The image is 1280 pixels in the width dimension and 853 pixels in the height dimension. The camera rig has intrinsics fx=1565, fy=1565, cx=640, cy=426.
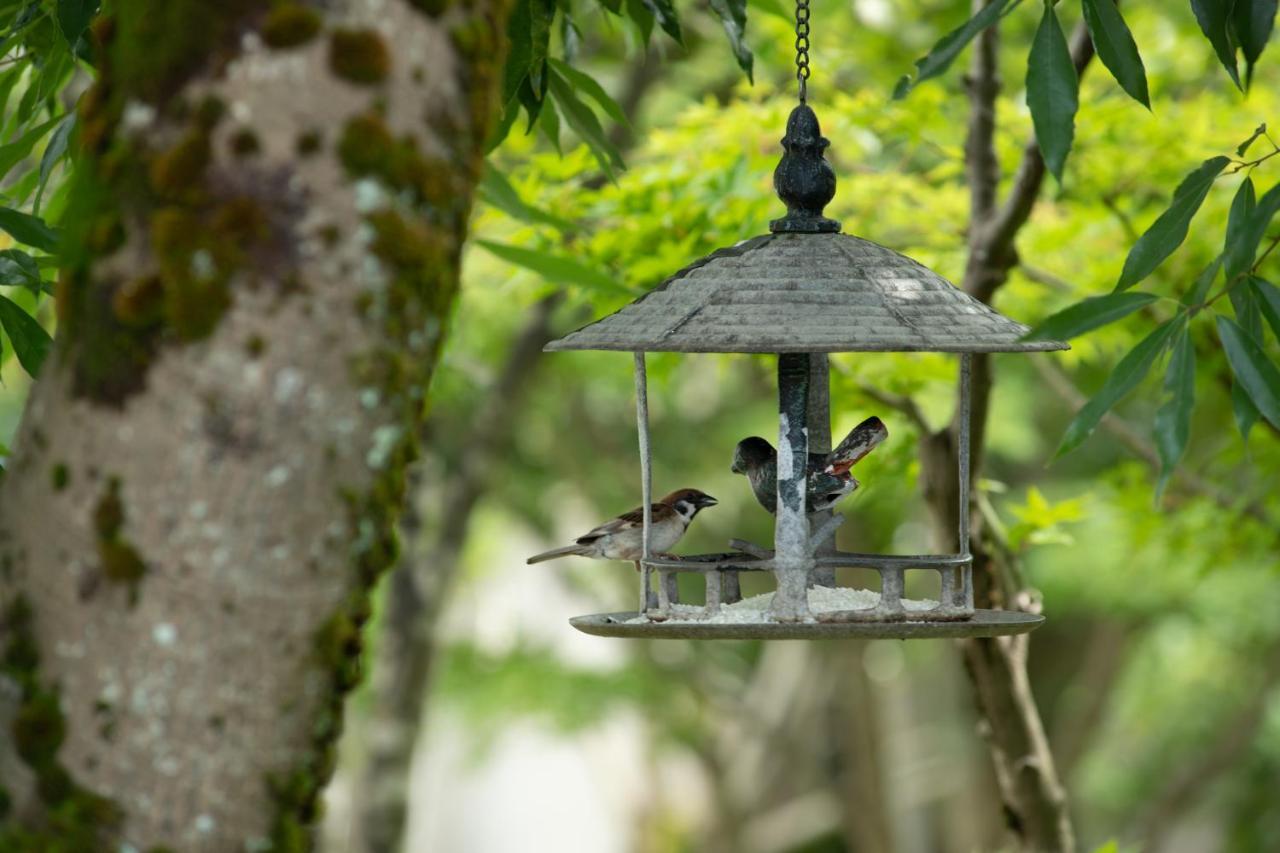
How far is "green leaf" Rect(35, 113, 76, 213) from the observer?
2.85 meters

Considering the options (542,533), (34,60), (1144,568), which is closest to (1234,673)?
(1144,568)

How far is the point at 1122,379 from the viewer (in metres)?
2.22

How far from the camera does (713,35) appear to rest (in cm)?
862

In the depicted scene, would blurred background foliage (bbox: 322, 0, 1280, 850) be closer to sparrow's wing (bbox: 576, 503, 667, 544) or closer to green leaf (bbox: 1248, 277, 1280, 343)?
sparrow's wing (bbox: 576, 503, 667, 544)

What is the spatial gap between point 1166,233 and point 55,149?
1969 mm

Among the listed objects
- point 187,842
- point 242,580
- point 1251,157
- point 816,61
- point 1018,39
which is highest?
point 1018,39

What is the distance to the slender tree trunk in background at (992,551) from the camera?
4.09 metres

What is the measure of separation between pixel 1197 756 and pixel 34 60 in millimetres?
12764

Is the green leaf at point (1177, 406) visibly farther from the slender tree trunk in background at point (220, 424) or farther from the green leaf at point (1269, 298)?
the slender tree trunk in background at point (220, 424)

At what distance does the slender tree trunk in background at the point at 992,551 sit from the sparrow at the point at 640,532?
36.0 inches

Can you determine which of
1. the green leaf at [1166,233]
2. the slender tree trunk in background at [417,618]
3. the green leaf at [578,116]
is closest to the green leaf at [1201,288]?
the green leaf at [1166,233]

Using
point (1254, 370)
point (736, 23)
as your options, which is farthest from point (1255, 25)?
point (736, 23)

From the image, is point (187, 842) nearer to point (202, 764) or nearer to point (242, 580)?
point (202, 764)

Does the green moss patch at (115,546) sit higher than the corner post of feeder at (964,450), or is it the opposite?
the corner post of feeder at (964,450)
